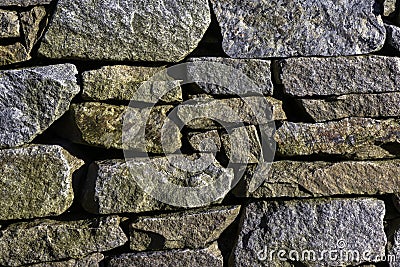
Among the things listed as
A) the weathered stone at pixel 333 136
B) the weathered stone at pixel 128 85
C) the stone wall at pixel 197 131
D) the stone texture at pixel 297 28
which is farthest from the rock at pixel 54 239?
the stone texture at pixel 297 28

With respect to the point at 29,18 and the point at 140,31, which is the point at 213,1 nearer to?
the point at 140,31

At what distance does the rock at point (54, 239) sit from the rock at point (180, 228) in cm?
10

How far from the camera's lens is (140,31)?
98.0 inches

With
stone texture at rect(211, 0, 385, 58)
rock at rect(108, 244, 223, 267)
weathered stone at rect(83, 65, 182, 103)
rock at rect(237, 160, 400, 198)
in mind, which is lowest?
rock at rect(108, 244, 223, 267)

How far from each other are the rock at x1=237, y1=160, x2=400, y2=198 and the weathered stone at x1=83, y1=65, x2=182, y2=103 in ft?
1.68

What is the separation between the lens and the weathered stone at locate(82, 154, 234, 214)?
2518 mm

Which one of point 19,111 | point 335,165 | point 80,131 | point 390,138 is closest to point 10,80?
point 19,111

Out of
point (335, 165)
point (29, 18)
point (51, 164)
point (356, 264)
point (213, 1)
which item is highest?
point (213, 1)

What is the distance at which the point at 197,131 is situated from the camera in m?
2.58

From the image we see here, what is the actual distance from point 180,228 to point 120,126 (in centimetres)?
52

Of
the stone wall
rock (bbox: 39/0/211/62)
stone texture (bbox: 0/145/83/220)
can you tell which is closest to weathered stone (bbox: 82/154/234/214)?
the stone wall

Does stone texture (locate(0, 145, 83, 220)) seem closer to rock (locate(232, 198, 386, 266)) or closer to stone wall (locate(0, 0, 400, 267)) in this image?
stone wall (locate(0, 0, 400, 267))

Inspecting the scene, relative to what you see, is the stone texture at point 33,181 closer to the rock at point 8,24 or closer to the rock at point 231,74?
the rock at point 8,24

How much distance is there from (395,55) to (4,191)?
1.83m
